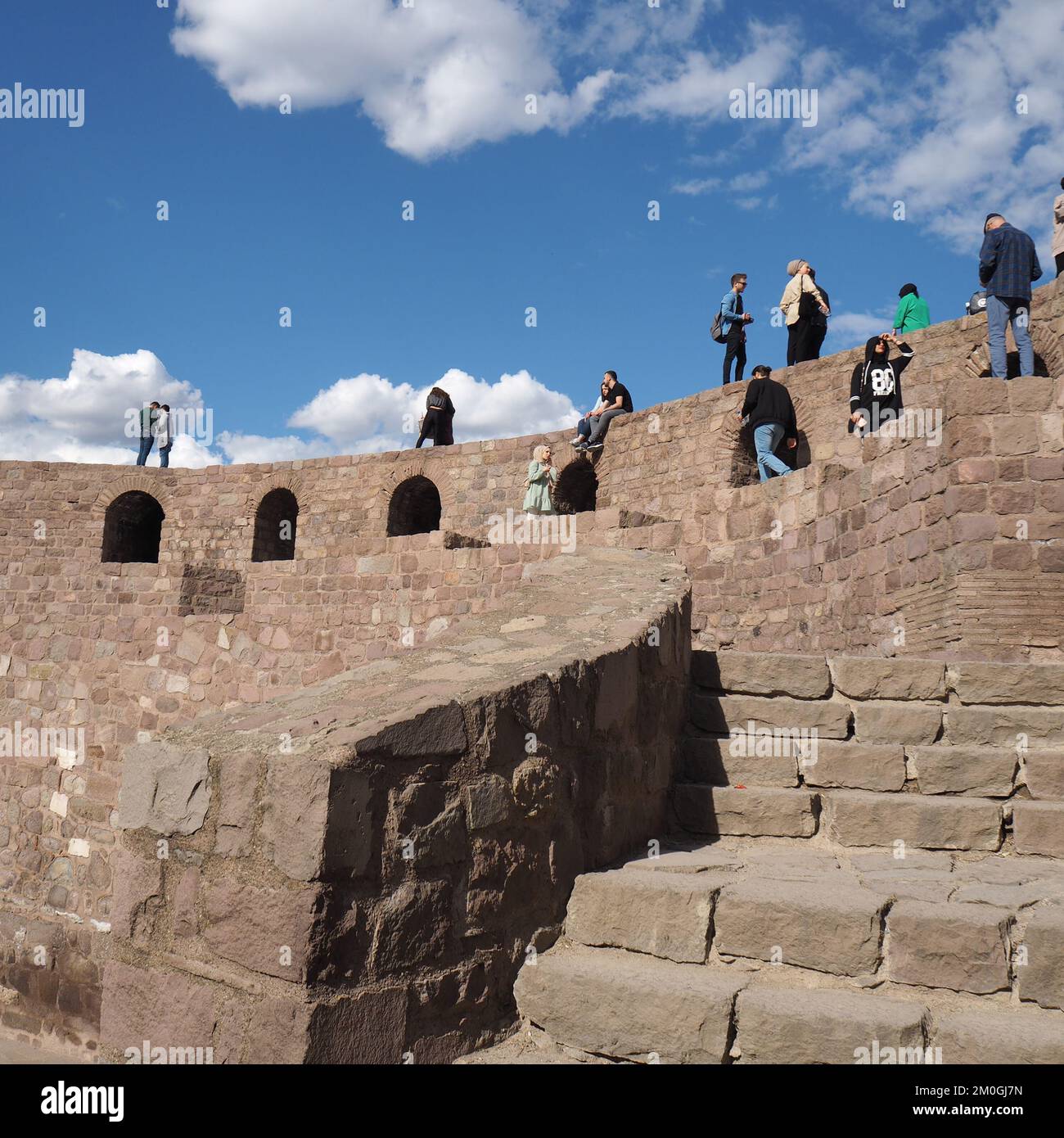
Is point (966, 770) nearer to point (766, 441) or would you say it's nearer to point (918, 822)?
point (918, 822)

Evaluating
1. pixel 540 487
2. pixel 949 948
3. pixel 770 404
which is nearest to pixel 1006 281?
pixel 770 404

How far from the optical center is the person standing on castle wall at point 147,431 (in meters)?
20.9

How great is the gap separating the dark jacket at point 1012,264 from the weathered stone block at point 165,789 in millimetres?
7621

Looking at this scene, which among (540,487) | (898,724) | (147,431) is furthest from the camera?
(147,431)

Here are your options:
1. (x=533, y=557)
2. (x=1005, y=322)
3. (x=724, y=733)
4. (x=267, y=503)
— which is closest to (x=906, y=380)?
(x=1005, y=322)

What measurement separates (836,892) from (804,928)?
27 cm

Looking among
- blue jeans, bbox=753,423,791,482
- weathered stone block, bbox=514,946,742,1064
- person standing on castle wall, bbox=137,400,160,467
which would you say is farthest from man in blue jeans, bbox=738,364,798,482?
person standing on castle wall, bbox=137,400,160,467

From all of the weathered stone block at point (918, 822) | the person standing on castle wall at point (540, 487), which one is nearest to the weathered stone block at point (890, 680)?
the weathered stone block at point (918, 822)

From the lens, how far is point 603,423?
15.3m

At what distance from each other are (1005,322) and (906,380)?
338 centimetres

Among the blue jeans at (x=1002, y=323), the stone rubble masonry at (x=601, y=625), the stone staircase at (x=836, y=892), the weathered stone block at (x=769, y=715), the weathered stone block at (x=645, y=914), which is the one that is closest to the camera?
the stone staircase at (x=836, y=892)

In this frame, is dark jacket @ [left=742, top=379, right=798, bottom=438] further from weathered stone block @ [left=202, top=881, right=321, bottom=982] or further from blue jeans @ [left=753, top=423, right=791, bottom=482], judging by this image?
weathered stone block @ [left=202, top=881, right=321, bottom=982]

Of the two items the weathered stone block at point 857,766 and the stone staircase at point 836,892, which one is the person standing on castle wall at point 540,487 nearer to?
A: the stone staircase at point 836,892

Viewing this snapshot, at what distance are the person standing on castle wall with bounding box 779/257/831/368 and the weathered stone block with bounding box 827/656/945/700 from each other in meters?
8.96
